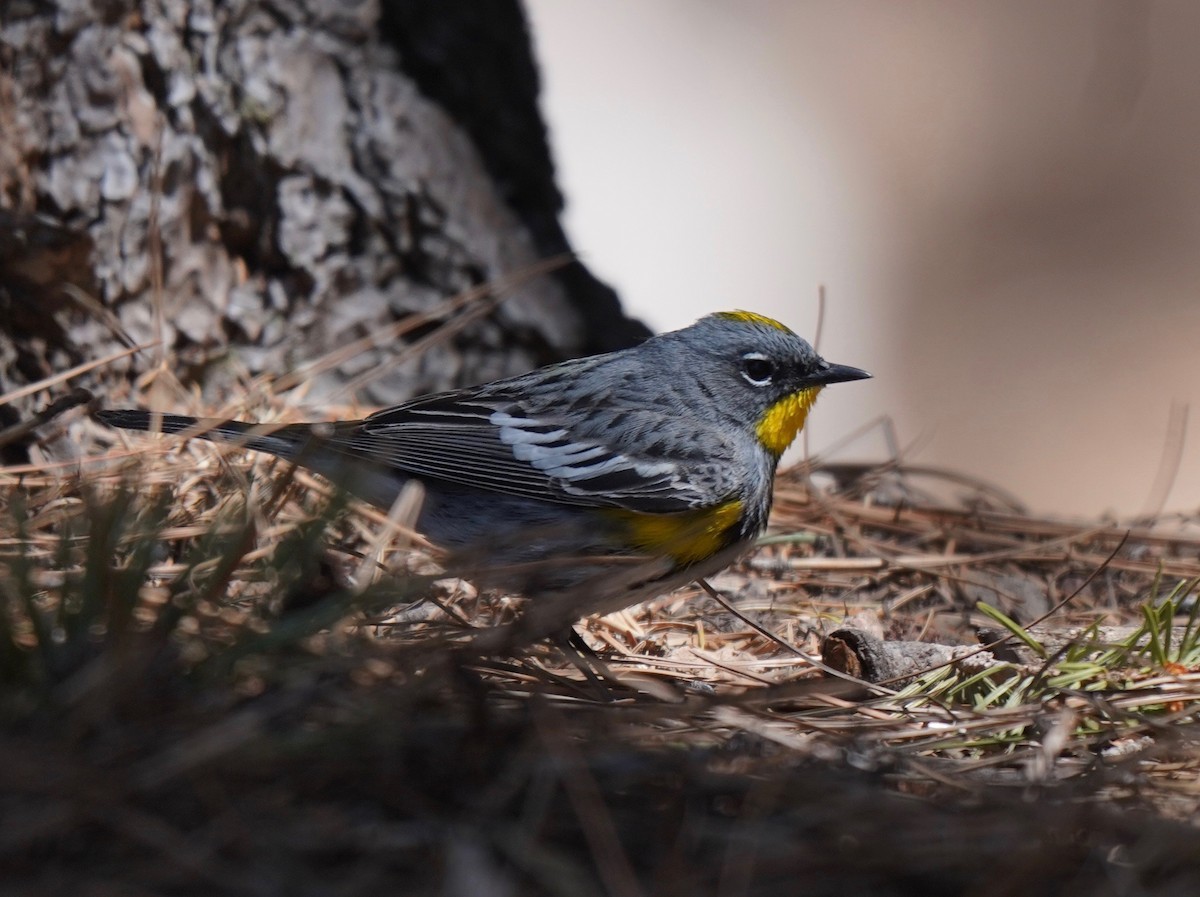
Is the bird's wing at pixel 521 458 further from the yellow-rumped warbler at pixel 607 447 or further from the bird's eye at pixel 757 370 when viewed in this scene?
the bird's eye at pixel 757 370

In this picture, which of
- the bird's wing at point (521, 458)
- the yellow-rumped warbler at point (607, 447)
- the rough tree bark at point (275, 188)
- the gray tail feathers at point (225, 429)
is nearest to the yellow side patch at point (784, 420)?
the yellow-rumped warbler at point (607, 447)

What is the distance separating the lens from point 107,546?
194 cm

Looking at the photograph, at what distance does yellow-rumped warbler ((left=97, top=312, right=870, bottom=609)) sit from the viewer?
329 cm

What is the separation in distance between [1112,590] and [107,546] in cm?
292

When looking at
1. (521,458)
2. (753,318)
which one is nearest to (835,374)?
(753,318)

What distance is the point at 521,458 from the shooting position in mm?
3555

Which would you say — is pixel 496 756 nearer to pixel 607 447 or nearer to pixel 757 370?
pixel 607 447

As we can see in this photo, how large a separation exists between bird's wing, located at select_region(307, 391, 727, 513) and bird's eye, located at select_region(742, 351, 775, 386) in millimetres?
566

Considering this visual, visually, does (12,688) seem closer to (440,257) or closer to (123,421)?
(123,421)

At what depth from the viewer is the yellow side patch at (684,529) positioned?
3.28 metres

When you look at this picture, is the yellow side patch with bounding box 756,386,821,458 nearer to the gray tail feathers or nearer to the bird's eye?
the bird's eye

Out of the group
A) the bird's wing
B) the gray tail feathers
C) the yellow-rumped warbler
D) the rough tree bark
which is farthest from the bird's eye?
the gray tail feathers

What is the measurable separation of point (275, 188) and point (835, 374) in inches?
83.4

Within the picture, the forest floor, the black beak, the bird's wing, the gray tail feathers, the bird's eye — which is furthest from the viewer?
the bird's eye
